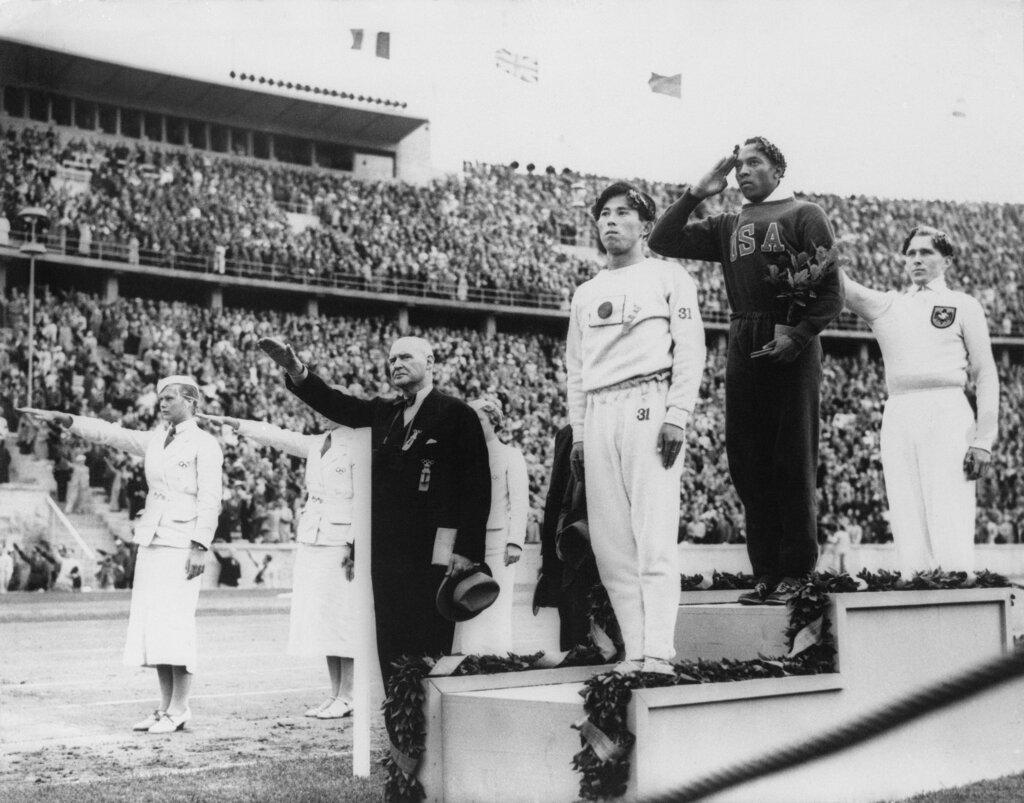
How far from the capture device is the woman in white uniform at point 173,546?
278 inches

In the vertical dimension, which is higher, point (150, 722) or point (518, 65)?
point (518, 65)

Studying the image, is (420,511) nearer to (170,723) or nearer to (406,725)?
(406,725)

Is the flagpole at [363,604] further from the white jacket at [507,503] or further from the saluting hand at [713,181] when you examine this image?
the white jacket at [507,503]

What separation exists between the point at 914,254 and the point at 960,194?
33724mm

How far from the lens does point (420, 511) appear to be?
484 centimetres

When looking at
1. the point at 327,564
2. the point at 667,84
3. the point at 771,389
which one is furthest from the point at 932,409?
the point at 667,84

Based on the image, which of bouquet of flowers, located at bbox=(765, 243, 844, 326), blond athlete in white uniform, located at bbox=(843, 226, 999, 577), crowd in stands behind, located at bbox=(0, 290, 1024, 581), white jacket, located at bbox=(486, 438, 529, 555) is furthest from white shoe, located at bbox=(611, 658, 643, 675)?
crowd in stands behind, located at bbox=(0, 290, 1024, 581)

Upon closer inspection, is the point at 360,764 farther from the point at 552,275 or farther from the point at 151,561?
the point at 552,275

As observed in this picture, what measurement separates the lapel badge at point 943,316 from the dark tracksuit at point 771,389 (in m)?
1.05

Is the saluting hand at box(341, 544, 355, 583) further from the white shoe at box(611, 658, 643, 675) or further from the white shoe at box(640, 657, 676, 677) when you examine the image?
the white shoe at box(640, 657, 676, 677)

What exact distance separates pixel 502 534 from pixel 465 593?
3.58 m

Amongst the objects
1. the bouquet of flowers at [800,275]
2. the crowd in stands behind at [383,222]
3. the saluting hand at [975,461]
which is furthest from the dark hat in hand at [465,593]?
the crowd in stands behind at [383,222]

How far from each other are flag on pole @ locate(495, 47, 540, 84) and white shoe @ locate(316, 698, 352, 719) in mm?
12482

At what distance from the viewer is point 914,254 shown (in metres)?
6.20
